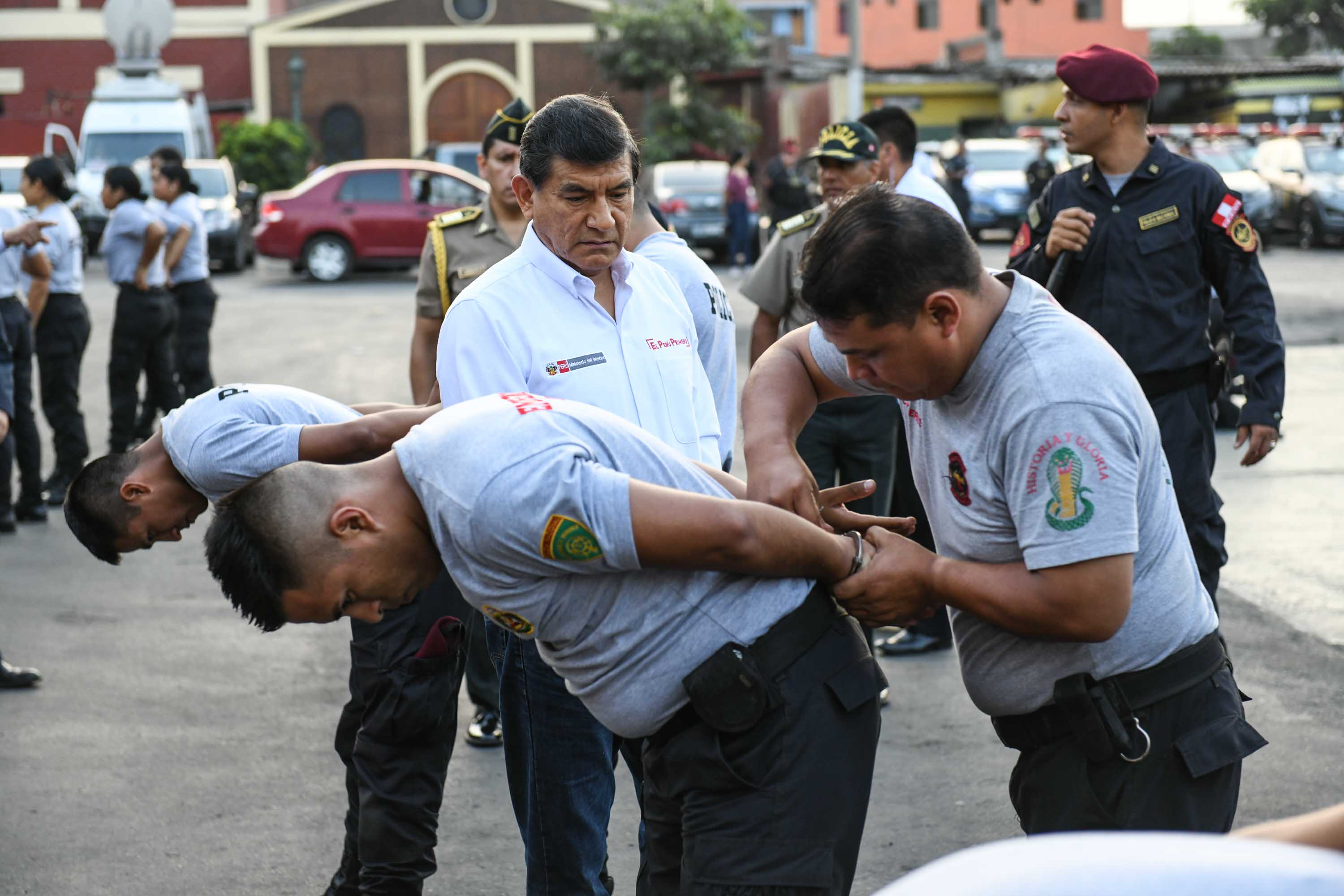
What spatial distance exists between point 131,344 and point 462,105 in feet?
116

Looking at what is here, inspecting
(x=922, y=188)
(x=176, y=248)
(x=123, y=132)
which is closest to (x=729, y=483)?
(x=922, y=188)

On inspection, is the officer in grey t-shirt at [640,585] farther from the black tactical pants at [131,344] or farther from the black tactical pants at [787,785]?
the black tactical pants at [131,344]

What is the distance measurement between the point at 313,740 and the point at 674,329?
2609 mm

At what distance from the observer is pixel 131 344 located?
962cm

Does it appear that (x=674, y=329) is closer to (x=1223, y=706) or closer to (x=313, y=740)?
(x=1223, y=706)

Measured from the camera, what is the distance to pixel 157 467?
3252mm

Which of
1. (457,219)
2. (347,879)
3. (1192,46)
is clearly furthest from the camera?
(1192,46)

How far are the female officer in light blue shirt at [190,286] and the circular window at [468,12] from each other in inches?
1339

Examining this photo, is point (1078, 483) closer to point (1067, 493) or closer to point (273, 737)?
point (1067, 493)

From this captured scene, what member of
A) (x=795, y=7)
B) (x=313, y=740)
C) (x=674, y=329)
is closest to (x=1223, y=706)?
(x=674, y=329)

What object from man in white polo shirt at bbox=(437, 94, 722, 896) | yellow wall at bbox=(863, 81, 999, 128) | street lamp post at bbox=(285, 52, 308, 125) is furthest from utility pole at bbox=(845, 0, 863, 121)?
man in white polo shirt at bbox=(437, 94, 722, 896)

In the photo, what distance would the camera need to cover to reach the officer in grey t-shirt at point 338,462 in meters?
3.15

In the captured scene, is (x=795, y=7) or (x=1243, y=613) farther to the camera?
(x=795, y=7)

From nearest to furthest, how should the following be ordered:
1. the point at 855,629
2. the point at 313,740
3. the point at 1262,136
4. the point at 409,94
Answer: the point at 855,629
the point at 313,740
the point at 1262,136
the point at 409,94
